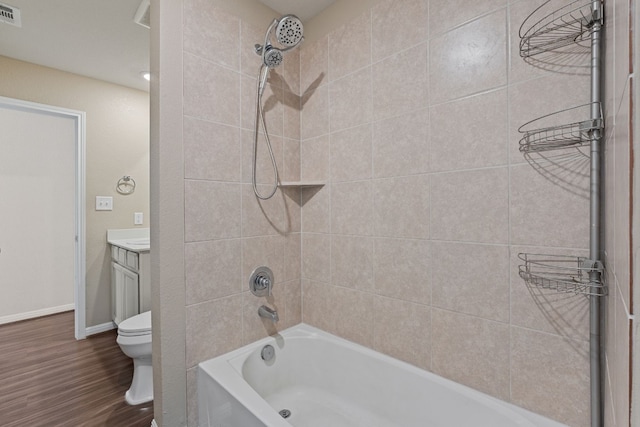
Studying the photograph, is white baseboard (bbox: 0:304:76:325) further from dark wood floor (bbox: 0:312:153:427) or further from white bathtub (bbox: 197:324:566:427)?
white bathtub (bbox: 197:324:566:427)

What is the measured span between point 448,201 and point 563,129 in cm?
45

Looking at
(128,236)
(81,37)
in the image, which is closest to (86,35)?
(81,37)

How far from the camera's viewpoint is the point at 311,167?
6.18 feet

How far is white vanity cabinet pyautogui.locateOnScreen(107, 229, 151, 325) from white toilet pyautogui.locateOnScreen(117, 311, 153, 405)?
1.56ft

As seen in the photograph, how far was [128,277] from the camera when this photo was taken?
264 cm

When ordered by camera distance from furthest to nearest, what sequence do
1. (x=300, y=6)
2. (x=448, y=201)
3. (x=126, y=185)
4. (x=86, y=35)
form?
(x=126, y=185) → (x=86, y=35) → (x=300, y=6) → (x=448, y=201)

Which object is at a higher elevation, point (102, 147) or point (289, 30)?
point (289, 30)

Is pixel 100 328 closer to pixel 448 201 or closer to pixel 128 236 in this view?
pixel 128 236

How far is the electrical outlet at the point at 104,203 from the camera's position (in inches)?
117

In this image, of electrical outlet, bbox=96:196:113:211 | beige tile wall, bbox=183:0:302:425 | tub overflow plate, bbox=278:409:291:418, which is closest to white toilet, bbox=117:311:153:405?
beige tile wall, bbox=183:0:302:425

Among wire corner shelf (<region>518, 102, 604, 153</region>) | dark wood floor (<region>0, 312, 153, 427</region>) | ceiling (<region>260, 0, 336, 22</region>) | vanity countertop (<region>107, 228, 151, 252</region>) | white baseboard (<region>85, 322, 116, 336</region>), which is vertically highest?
ceiling (<region>260, 0, 336, 22</region>)

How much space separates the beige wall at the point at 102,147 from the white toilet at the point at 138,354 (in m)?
1.36

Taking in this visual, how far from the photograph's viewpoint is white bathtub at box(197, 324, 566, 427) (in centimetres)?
115

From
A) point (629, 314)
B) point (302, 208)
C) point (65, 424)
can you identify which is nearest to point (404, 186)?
point (302, 208)
